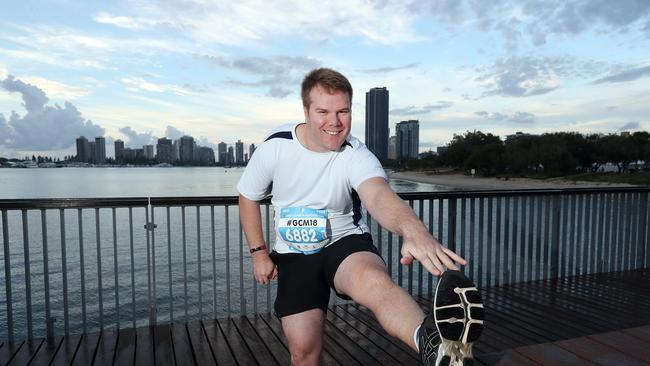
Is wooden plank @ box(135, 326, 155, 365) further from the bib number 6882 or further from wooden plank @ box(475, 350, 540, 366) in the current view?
wooden plank @ box(475, 350, 540, 366)

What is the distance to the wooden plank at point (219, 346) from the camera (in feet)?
8.81

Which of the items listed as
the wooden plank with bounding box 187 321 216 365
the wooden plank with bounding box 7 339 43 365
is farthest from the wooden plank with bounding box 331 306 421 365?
the wooden plank with bounding box 7 339 43 365

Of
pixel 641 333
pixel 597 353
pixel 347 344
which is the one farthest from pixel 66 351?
pixel 641 333

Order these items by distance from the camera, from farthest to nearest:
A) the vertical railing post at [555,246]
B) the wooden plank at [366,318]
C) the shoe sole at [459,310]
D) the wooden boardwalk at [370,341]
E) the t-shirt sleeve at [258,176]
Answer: the vertical railing post at [555,246], the wooden plank at [366,318], the wooden boardwalk at [370,341], the t-shirt sleeve at [258,176], the shoe sole at [459,310]

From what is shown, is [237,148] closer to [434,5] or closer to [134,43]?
[134,43]

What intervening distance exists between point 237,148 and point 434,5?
90.2 meters

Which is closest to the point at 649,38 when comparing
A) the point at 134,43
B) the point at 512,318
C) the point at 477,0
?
the point at 477,0

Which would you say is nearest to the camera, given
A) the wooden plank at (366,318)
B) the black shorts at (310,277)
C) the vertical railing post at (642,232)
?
the black shorts at (310,277)

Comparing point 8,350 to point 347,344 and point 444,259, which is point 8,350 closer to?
point 347,344

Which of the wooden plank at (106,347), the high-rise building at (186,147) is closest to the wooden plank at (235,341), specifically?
the wooden plank at (106,347)

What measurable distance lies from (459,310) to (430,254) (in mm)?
144

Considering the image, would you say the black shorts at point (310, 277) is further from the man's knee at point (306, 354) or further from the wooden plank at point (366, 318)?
the wooden plank at point (366, 318)

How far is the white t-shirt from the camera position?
5.78 ft

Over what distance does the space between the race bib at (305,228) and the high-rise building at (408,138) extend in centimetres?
11972
